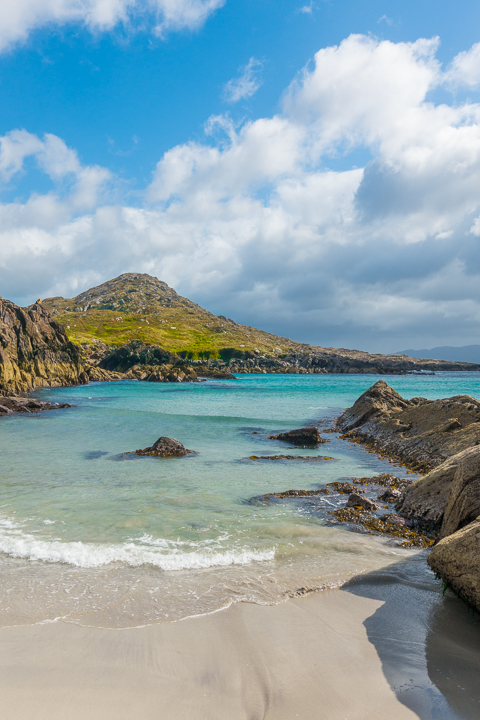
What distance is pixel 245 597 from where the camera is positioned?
6.56 metres

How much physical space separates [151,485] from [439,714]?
11.5m

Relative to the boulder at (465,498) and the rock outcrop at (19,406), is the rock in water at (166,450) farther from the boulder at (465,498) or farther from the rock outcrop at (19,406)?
the rock outcrop at (19,406)

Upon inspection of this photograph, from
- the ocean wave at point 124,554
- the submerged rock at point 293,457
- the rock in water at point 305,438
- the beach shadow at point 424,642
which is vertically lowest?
the submerged rock at point 293,457

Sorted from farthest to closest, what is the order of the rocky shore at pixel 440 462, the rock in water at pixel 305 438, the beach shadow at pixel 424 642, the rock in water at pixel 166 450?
the rock in water at pixel 305 438, the rock in water at pixel 166 450, the rocky shore at pixel 440 462, the beach shadow at pixel 424 642

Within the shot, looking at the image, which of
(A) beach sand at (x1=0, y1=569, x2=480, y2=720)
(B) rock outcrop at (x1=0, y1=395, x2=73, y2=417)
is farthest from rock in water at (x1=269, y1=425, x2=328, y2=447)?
(B) rock outcrop at (x1=0, y1=395, x2=73, y2=417)

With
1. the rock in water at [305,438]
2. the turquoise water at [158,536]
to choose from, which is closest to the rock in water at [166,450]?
the turquoise water at [158,536]

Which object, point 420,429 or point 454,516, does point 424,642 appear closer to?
point 454,516

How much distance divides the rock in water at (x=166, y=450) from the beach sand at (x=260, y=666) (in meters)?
13.5

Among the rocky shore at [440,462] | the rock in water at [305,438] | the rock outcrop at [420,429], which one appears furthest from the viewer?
the rock in water at [305,438]

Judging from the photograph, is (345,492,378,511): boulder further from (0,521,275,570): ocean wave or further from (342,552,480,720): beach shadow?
(0,521,275,570): ocean wave

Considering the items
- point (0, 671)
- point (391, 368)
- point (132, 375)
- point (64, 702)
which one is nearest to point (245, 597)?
point (64, 702)

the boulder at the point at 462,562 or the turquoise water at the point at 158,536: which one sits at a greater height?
the boulder at the point at 462,562

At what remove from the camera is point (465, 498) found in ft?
26.8

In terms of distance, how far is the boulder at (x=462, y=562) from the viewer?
607cm
